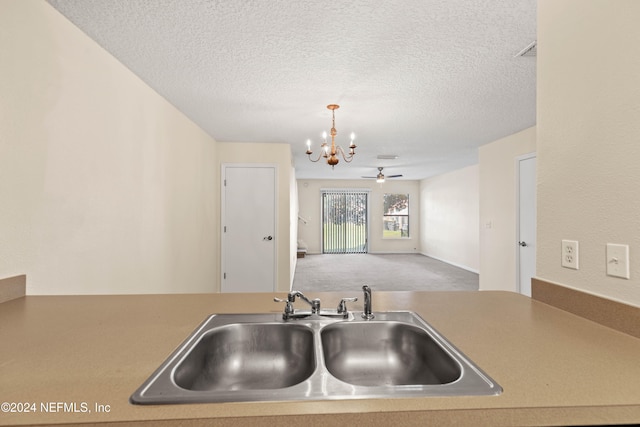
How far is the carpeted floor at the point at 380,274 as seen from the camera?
216 inches

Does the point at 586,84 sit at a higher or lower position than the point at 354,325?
higher

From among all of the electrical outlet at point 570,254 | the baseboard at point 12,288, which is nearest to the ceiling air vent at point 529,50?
the electrical outlet at point 570,254

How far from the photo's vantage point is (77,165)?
1.74 m

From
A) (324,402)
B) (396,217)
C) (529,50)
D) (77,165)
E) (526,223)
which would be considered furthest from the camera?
(396,217)

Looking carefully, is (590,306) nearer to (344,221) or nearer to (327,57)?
(327,57)

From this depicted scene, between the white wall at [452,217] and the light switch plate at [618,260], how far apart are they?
6301 mm

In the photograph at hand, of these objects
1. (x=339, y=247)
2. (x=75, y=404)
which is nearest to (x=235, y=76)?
(x=75, y=404)

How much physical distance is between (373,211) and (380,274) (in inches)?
146

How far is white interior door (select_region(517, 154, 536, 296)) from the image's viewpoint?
3.85 meters

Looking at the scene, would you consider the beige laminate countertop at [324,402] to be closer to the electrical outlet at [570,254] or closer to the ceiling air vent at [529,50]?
the electrical outlet at [570,254]

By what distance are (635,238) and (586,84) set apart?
1.93ft

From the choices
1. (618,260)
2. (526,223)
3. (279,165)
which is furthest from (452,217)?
(618,260)

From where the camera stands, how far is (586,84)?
111cm

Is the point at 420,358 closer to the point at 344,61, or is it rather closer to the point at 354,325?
the point at 354,325
